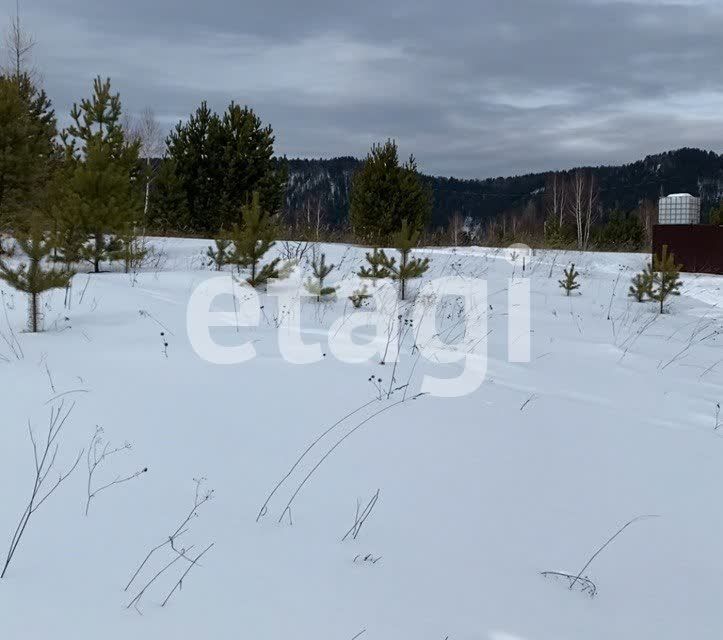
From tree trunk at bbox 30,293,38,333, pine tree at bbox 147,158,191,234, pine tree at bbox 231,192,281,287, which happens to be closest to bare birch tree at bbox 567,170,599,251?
pine tree at bbox 147,158,191,234

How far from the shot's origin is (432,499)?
254cm

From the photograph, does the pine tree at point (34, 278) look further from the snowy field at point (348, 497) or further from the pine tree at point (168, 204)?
the pine tree at point (168, 204)

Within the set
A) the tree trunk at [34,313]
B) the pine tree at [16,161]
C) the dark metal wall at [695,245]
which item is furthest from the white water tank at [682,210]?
the tree trunk at [34,313]

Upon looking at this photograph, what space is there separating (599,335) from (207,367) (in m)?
4.98

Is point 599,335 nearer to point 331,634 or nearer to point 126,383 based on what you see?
point 126,383

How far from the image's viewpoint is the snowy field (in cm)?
179

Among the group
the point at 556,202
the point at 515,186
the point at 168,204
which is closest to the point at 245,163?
the point at 168,204

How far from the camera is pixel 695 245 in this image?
18.4 metres

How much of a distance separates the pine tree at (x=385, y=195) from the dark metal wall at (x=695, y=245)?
26.3ft

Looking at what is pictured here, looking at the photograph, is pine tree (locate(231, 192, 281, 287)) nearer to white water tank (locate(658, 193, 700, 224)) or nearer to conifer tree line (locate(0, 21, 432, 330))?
conifer tree line (locate(0, 21, 432, 330))

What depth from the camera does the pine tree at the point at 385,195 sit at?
62.7ft

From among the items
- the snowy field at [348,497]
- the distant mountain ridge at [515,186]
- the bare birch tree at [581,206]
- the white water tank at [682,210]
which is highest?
the distant mountain ridge at [515,186]

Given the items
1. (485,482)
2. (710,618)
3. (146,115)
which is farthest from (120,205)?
(146,115)

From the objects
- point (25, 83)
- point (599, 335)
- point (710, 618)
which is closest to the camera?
point (710, 618)
